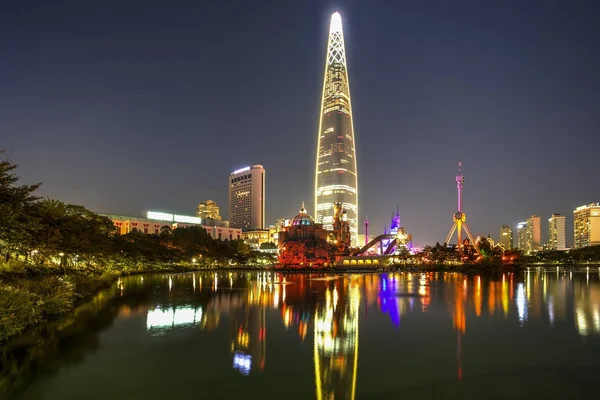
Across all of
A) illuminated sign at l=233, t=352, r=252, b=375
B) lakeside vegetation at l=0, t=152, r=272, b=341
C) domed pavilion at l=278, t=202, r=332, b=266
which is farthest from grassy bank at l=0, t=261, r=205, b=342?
domed pavilion at l=278, t=202, r=332, b=266

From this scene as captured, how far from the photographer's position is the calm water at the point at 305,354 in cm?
1555

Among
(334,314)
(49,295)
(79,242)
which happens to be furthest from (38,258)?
(334,314)

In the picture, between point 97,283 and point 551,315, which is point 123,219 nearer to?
point 97,283

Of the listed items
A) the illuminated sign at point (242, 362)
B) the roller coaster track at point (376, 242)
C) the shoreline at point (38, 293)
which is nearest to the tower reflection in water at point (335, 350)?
the illuminated sign at point (242, 362)

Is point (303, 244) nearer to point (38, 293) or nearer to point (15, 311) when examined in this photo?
point (38, 293)

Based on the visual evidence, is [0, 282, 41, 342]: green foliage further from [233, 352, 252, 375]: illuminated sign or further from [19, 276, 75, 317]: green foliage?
[233, 352, 252, 375]: illuminated sign

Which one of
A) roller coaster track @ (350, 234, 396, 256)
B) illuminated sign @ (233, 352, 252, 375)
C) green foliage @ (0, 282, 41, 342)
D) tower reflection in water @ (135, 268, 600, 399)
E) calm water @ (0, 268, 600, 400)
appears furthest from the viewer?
roller coaster track @ (350, 234, 396, 256)

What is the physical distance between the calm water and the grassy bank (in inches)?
42.6

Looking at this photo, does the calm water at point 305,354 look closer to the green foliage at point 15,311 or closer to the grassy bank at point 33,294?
the green foliage at point 15,311

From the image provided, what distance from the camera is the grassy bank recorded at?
22547mm

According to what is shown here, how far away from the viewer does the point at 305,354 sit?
66.3 ft

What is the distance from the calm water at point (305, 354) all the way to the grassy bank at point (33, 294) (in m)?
1.08

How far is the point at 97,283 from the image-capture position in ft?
165

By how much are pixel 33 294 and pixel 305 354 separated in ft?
57.2
